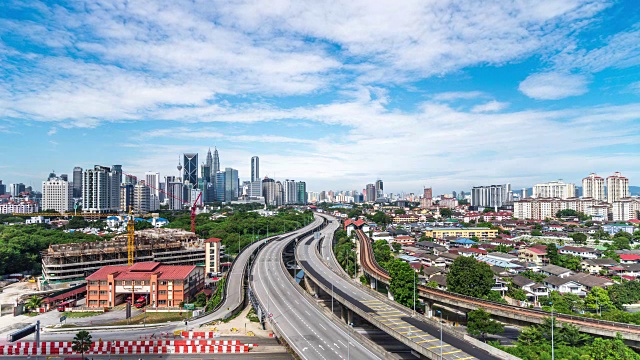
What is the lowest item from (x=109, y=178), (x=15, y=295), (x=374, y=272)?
(x=15, y=295)

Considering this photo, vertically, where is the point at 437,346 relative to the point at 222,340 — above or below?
above

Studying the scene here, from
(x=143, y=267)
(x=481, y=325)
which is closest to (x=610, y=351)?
(x=481, y=325)

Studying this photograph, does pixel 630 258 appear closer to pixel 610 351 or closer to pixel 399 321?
pixel 610 351

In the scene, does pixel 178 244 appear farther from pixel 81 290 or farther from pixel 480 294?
pixel 480 294

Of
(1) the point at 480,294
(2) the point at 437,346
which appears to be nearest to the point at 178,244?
(1) the point at 480,294

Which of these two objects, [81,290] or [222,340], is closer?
[222,340]
